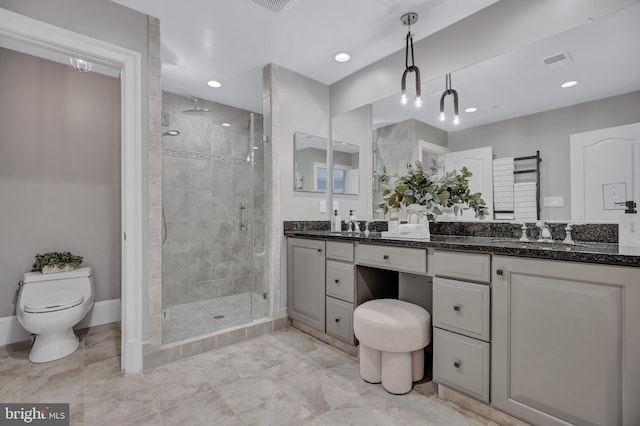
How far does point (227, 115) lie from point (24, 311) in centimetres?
275

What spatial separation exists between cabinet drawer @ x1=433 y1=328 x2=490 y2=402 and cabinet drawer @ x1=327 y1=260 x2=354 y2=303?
2.31 feet

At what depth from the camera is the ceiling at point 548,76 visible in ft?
5.17

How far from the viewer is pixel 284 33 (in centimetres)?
234

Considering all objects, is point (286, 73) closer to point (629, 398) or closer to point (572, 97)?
point (572, 97)

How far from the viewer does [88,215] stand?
2.91 metres

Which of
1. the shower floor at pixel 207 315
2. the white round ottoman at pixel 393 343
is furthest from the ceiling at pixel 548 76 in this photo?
the shower floor at pixel 207 315

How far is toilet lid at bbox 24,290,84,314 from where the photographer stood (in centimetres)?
214

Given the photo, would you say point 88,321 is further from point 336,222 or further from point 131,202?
point 336,222

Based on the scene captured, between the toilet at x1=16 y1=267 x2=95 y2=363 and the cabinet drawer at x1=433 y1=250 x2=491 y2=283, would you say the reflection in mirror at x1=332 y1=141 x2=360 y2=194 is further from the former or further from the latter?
the toilet at x1=16 y1=267 x2=95 y2=363

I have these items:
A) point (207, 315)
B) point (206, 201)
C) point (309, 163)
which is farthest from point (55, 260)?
point (309, 163)

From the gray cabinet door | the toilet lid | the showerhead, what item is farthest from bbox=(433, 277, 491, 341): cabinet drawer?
the showerhead

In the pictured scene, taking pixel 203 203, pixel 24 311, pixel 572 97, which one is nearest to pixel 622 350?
pixel 572 97

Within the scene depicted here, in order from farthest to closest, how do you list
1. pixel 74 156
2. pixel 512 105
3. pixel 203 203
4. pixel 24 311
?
pixel 203 203, pixel 74 156, pixel 24 311, pixel 512 105

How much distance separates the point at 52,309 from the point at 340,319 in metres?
2.11
